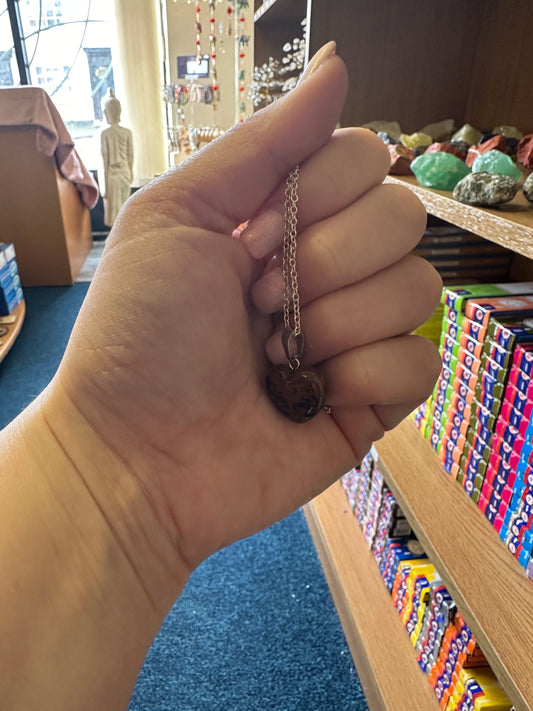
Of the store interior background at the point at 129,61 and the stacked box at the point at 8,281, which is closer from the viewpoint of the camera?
the stacked box at the point at 8,281

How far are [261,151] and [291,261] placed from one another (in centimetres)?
11

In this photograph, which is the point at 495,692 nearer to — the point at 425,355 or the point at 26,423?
the point at 425,355

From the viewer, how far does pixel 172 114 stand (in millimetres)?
3623

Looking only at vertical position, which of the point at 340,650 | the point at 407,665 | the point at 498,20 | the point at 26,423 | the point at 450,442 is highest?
the point at 498,20

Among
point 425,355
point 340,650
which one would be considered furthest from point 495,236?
point 340,650

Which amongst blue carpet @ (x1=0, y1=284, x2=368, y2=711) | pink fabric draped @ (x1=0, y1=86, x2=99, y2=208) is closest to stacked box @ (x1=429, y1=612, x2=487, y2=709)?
blue carpet @ (x1=0, y1=284, x2=368, y2=711)

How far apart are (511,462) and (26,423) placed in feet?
1.98

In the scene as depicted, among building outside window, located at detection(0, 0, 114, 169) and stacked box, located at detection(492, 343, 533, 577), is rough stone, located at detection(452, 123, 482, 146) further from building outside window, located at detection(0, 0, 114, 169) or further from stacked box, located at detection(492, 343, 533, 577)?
building outside window, located at detection(0, 0, 114, 169)

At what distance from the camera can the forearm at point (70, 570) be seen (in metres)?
0.46

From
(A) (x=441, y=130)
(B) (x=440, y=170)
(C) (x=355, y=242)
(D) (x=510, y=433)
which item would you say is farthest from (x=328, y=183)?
(A) (x=441, y=130)

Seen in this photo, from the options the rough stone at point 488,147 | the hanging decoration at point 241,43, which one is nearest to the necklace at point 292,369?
the rough stone at point 488,147

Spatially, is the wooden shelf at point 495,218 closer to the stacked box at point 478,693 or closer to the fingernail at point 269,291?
the fingernail at point 269,291

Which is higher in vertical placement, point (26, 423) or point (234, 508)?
point (26, 423)

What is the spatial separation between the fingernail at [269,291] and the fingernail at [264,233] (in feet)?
0.08
